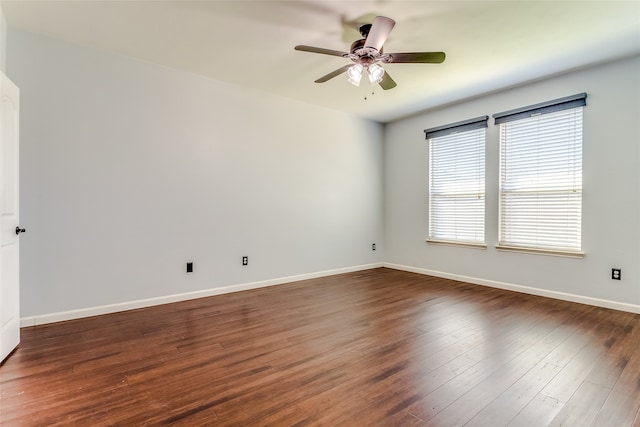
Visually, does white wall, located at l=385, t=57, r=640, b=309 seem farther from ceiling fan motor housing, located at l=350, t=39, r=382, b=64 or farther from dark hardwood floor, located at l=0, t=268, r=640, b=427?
ceiling fan motor housing, located at l=350, t=39, r=382, b=64

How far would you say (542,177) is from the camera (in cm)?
369

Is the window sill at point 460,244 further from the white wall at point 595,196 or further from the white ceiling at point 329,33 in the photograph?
the white ceiling at point 329,33

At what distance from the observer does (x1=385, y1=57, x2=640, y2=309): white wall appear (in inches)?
122

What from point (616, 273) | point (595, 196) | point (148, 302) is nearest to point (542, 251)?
point (616, 273)

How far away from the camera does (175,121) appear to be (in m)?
3.45

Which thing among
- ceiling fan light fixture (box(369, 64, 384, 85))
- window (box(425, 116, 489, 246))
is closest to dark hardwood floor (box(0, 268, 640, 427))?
window (box(425, 116, 489, 246))

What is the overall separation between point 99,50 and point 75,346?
272 cm

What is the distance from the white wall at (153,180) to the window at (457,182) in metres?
1.66

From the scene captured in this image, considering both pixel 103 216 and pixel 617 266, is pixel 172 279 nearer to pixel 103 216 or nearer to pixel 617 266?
pixel 103 216

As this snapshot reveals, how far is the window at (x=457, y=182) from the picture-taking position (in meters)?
4.35

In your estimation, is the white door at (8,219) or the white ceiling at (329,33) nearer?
the white door at (8,219)

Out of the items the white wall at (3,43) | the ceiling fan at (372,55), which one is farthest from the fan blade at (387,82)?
the white wall at (3,43)

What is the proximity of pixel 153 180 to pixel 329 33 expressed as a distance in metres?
2.34

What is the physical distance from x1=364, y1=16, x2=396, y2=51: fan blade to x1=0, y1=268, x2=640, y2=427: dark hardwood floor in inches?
91.6
